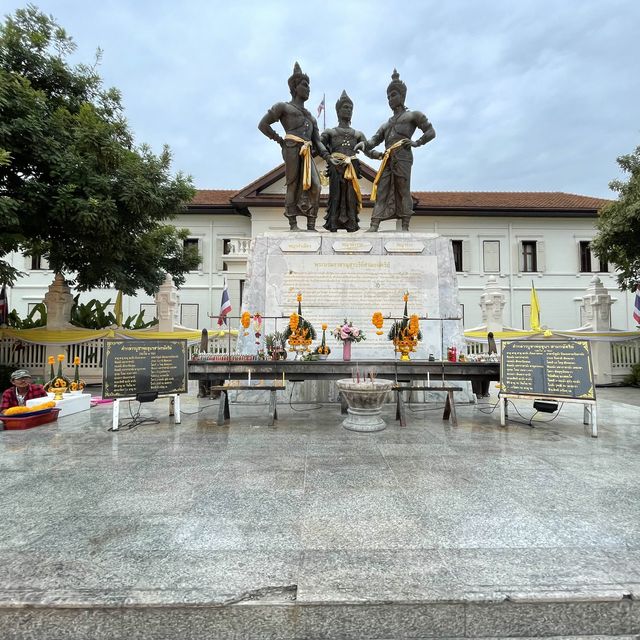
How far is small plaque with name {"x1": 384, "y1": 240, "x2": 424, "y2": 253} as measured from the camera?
9039mm

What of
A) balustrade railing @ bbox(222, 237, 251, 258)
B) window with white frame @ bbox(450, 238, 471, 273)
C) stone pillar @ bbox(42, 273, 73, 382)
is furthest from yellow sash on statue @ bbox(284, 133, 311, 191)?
window with white frame @ bbox(450, 238, 471, 273)

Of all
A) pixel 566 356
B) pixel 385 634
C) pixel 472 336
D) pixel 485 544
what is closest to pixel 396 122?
pixel 566 356

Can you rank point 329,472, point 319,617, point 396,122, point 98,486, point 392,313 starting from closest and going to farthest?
point 319,617, point 98,486, point 329,472, point 392,313, point 396,122

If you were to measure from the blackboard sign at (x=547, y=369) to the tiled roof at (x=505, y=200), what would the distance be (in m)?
20.8

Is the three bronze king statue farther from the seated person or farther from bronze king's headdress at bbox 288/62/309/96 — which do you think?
the seated person

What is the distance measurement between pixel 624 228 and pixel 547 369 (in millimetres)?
9139

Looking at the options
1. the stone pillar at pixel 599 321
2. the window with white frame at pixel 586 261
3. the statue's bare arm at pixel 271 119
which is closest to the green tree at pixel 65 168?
the statue's bare arm at pixel 271 119

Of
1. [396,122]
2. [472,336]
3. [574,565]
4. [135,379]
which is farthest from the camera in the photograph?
[472,336]

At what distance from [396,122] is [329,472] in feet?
27.8

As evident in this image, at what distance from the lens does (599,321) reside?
13375 millimetres

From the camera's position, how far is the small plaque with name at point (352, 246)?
9.05 m

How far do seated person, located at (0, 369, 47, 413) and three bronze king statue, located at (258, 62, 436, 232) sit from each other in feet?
20.0

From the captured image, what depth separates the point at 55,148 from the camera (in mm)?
9945

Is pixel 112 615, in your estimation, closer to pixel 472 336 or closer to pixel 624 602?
pixel 624 602
